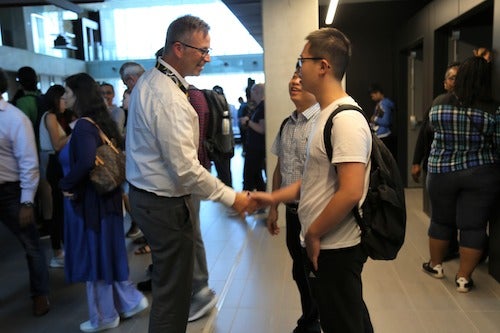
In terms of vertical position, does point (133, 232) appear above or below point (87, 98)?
below

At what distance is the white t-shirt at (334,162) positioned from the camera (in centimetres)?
147

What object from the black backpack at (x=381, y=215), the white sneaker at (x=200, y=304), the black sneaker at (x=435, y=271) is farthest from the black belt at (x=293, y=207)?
the black sneaker at (x=435, y=271)

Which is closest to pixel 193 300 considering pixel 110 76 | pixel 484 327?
pixel 484 327

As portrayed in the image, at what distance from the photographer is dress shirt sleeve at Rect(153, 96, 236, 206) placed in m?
1.83

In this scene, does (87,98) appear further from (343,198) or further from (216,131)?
(343,198)

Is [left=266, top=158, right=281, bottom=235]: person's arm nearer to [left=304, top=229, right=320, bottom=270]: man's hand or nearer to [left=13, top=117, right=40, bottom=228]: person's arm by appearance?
[left=304, top=229, right=320, bottom=270]: man's hand

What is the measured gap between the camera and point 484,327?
262 cm

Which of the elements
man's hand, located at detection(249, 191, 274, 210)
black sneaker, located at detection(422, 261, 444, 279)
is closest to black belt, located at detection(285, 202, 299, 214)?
man's hand, located at detection(249, 191, 274, 210)

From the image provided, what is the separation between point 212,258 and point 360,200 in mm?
2585

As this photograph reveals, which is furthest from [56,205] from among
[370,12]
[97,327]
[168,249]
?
[370,12]

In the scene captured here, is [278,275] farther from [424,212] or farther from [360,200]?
[424,212]

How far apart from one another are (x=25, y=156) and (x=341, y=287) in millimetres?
2158

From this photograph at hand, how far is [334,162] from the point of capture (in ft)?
4.87

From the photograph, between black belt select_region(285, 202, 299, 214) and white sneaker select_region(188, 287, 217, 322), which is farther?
white sneaker select_region(188, 287, 217, 322)
